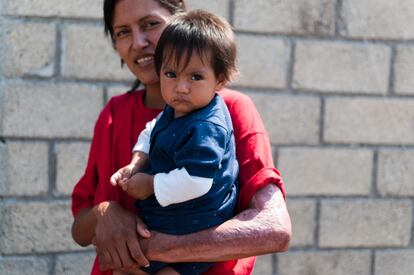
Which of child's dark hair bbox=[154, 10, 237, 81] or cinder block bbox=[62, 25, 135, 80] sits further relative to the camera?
cinder block bbox=[62, 25, 135, 80]

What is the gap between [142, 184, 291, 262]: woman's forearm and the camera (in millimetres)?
1559

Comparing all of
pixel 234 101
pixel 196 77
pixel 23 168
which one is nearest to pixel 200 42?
pixel 196 77

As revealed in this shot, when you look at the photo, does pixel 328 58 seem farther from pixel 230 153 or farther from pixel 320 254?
pixel 230 153

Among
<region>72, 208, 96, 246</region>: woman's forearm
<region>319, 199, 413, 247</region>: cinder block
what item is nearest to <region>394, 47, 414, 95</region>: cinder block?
<region>319, 199, 413, 247</region>: cinder block

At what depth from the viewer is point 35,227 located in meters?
2.82

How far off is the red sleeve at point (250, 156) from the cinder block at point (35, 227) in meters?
1.38

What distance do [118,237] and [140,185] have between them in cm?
16

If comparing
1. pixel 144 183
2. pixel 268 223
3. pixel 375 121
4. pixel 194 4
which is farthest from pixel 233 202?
pixel 375 121

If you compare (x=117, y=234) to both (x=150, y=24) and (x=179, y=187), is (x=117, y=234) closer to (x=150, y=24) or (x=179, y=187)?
(x=179, y=187)

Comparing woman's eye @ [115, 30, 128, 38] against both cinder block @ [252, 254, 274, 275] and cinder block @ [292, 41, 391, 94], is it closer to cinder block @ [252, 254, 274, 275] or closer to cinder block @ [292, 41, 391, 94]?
cinder block @ [292, 41, 391, 94]

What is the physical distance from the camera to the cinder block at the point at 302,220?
9.97 ft

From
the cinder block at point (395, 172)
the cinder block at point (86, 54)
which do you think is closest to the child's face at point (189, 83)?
the cinder block at point (86, 54)

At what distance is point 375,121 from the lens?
3104mm

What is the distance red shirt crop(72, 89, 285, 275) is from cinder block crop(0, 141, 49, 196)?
96 centimetres
